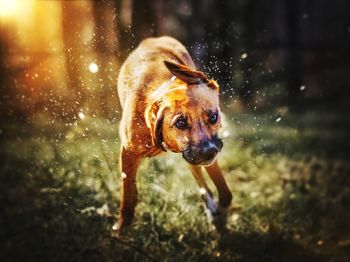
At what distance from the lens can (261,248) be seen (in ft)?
15.6

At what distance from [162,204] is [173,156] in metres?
0.78

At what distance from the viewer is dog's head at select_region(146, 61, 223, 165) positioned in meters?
2.86

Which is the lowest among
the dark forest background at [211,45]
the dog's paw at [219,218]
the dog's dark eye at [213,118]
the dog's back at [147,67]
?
the dog's dark eye at [213,118]

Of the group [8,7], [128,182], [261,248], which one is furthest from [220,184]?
[8,7]

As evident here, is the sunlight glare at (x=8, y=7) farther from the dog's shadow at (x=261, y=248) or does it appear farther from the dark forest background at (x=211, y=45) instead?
the dog's shadow at (x=261, y=248)

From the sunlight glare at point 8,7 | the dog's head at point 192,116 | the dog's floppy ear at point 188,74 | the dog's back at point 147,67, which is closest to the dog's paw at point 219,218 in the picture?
the dog's back at point 147,67

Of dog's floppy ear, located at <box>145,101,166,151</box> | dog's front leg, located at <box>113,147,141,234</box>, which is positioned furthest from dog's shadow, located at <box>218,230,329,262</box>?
dog's floppy ear, located at <box>145,101,166,151</box>

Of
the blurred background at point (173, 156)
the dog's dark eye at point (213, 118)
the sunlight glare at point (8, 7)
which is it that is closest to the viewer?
the dog's dark eye at point (213, 118)

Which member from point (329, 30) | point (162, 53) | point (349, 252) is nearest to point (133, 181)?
point (162, 53)

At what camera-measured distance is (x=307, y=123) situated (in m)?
8.63

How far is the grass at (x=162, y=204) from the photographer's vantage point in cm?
470

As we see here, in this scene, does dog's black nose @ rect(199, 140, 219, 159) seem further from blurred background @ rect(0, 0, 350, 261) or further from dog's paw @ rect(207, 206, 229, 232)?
dog's paw @ rect(207, 206, 229, 232)

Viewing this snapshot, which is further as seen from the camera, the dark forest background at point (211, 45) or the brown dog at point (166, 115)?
the dark forest background at point (211, 45)

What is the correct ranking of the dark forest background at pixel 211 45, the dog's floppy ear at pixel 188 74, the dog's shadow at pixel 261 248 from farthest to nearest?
the dark forest background at pixel 211 45 < the dog's shadow at pixel 261 248 < the dog's floppy ear at pixel 188 74
